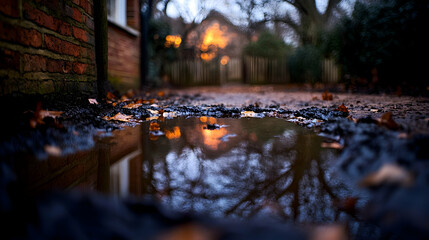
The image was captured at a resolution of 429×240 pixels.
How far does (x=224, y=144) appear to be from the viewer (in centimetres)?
150

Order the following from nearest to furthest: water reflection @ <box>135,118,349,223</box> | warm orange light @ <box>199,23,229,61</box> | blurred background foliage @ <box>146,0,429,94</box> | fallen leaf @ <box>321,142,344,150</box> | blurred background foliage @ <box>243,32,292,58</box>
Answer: water reflection @ <box>135,118,349,223</box>, fallen leaf @ <box>321,142,344,150</box>, blurred background foliage @ <box>146,0,429,94</box>, blurred background foliage @ <box>243,32,292,58</box>, warm orange light @ <box>199,23,229,61</box>

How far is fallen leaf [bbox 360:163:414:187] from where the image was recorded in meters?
0.71

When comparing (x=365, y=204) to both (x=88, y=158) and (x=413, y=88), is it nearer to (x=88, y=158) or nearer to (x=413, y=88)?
(x=88, y=158)

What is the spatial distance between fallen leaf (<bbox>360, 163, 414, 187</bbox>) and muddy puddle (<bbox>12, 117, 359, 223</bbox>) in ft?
0.23

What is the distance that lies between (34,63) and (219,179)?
1.71 metres

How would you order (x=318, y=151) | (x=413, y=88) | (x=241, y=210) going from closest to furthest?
1. (x=241, y=210)
2. (x=318, y=151)
3. (x=413, y=88)

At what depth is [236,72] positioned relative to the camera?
13328 millimetres

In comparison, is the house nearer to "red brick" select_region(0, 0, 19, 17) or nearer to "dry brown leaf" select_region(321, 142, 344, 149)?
"red brick" select_region(0, 0, 19, 17)

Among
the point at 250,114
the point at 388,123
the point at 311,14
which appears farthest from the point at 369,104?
the point at 311,14

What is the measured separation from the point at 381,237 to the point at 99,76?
131 inches

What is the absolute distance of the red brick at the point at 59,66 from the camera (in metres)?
2.12

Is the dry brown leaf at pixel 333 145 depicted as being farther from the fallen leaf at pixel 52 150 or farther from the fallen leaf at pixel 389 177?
the fallen leaf at pixel 52 150

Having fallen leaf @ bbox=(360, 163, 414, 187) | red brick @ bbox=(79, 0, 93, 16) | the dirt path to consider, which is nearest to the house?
the dirt path

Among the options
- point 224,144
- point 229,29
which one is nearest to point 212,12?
point 229,29
